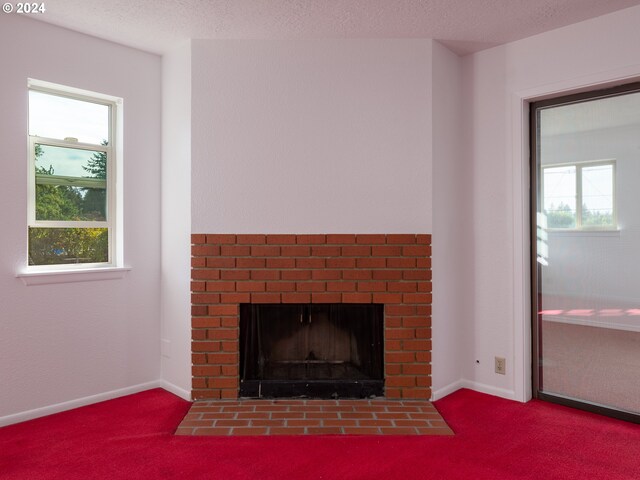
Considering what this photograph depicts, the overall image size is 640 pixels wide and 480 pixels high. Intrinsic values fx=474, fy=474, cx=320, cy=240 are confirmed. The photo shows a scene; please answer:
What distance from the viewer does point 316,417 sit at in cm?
296

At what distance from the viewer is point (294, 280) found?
129 inches

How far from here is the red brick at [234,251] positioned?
10.7ft

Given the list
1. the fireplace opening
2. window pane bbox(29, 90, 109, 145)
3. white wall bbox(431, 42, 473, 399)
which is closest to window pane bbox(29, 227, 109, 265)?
window pane bbox(29, 90, 109, 145)

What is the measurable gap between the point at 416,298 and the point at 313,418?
1.06 meters

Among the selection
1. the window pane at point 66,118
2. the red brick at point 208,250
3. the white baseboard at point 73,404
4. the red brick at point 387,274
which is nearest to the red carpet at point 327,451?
the white baseboard at point 73,404

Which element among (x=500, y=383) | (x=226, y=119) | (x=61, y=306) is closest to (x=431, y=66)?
(x=226, y=119)

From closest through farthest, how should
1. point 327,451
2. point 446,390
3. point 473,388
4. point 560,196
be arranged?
point 327,451 → point 560,196 → point 446,390 → point 473,388

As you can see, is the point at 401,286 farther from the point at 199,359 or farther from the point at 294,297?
the point at 199,359

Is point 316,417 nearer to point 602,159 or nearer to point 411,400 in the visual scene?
point 411,400

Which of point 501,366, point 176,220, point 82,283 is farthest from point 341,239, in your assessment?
point 82,283

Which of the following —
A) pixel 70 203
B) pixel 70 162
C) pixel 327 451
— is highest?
pixel 70 162

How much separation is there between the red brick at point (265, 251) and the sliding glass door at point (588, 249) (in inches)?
71.0

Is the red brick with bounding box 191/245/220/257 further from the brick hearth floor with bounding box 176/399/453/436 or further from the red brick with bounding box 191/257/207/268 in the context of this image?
the brick hearth floor with bounding box 176/399/453/436

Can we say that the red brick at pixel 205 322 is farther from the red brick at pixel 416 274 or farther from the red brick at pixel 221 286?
the red brick at pixel 416 274
